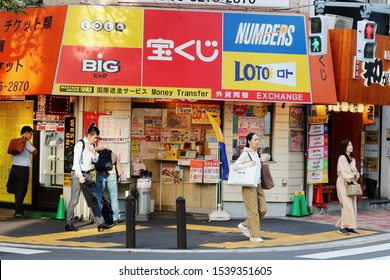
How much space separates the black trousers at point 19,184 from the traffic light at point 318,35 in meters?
7.81

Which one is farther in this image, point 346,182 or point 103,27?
point 103,27

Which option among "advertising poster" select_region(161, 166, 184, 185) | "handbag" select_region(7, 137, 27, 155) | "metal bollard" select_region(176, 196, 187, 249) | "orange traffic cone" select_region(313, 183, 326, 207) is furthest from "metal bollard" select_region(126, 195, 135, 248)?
"orange traffic cone" select_region(313, 183, 326, 207)

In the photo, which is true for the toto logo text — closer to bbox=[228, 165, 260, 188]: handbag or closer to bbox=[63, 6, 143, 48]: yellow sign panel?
bbox=[63, 6, 143, 48]: yellow sign panel

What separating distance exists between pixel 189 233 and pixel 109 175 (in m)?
2.31

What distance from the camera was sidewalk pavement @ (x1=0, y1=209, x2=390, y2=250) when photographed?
15.3 metres

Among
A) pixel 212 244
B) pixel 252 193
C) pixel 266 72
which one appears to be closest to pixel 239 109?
pixel 266 72

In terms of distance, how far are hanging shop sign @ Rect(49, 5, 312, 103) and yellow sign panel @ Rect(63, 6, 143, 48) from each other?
2cm

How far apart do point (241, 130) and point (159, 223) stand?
3.17 metres

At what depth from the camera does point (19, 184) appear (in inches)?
767

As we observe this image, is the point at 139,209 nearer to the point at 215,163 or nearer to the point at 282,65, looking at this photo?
the point at 215,163

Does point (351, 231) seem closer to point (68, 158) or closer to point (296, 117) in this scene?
point (296, 117)

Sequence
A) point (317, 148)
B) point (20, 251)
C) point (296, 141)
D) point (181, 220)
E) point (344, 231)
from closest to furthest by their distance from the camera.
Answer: point (20, 251) → point (181, 220) → point (344, 231) → point (296, 141) → point (317, 148)

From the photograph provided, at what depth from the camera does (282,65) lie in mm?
18766

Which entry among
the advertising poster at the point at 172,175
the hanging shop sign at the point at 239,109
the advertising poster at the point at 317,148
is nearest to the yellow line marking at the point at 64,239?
the advertising poster at the point at 172,175
